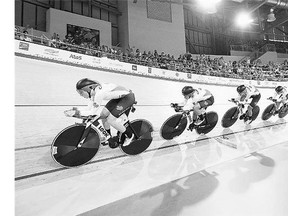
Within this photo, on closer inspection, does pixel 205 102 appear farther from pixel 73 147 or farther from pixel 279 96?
pixel 279 96

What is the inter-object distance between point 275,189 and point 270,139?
266 cm

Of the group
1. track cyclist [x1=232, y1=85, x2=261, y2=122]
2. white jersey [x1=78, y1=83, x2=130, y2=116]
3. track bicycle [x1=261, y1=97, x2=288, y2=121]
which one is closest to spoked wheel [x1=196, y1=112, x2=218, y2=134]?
track cyclist [x1=232, y1=85, x2=261, y2=122]

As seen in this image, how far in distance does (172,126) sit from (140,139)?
903mm

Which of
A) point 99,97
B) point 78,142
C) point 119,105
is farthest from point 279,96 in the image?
point 78,142

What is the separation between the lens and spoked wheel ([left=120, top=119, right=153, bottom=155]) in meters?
3.04

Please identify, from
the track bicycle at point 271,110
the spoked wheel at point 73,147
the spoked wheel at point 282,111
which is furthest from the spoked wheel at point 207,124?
the spoked wheel at point 282,111

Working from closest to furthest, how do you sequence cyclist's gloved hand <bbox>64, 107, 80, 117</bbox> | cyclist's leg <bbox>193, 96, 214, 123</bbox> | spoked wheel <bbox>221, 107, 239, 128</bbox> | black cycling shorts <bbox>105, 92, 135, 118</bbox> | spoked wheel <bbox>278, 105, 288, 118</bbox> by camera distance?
cyclist's gloved hand <bbox>64, 107, 80, 117</bbox>, black cycling shorts <bbox>105, 92, 135, 118</bbox>, cyclist's leg <bbox>193, 96, 214, 123</bbox>, spoked wheel <bbox>221, 107, 239, 128</bbox>, spoked wheel <bbox>278, 105, 288, 118</bbox>

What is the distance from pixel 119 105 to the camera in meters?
2.64

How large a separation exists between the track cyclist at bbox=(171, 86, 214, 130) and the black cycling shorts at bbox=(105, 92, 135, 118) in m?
1.15

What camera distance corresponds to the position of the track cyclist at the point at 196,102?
3736mm

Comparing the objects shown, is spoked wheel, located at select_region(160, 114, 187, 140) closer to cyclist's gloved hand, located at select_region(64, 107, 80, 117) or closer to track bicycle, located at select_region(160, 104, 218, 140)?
track bicycle, located at select_region(160, 104, 218, 140)

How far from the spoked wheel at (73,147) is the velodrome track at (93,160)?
0.12 m

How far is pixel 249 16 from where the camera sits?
642 inches

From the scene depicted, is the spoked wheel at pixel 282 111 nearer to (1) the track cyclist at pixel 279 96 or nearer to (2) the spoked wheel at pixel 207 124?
(1) the track cyclist at pixel 279 96
